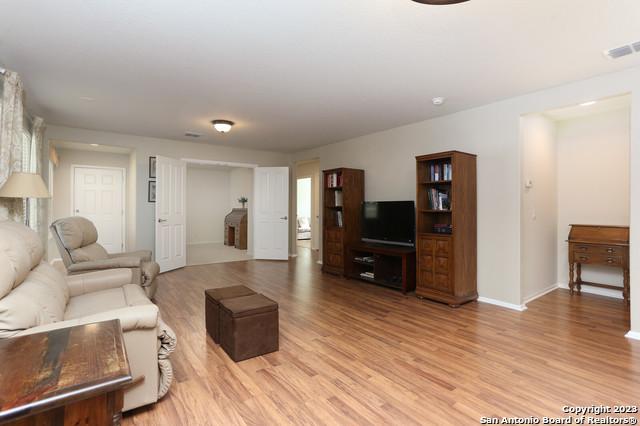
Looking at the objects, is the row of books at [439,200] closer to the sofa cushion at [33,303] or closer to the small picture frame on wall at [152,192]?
the sofa cushion at [33,303]

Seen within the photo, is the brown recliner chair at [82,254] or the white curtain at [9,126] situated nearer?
the white curtain at [9,126]

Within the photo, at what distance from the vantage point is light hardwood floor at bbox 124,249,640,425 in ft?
6.13

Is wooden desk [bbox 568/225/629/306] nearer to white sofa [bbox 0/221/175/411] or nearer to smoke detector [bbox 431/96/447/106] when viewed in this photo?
smoke detector [bbox 431/96/447/106]

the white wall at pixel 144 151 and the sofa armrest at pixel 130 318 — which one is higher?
the white wall at pixel 144 151

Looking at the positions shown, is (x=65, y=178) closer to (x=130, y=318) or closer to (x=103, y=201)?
(x=103, y=201)

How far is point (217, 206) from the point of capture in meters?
10.1

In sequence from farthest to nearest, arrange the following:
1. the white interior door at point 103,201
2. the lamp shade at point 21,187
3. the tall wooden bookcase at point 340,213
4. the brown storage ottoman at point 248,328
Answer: the white interior door at point 103,201, the tall wooden bookcase at point 340,213, the lamp shade at point 21,187, the brown storage ottoman at point 248,328

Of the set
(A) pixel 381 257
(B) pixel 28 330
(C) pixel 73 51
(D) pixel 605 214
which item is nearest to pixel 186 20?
(C) pixel 73 51

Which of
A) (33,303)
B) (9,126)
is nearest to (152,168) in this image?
(9,126)

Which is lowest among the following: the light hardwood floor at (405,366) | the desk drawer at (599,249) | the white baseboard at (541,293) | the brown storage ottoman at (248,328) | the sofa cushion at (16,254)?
the light hardwood floor at (405,366)

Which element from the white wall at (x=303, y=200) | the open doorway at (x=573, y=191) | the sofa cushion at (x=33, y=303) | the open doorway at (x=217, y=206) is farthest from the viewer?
the white wall at (x=303, y=200)

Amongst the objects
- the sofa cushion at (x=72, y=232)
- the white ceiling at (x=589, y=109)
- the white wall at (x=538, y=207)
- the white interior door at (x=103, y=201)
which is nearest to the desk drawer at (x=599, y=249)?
the white wall at (x=538, y=207)

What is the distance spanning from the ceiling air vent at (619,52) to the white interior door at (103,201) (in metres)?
8.44

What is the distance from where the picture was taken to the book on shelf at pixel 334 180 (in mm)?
5590
